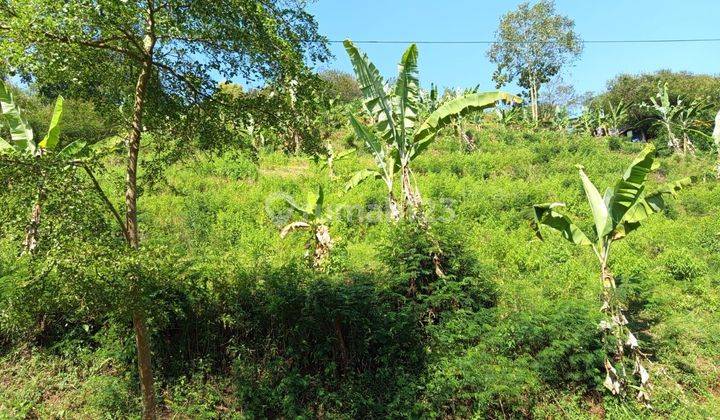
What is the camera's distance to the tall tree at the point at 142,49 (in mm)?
3586

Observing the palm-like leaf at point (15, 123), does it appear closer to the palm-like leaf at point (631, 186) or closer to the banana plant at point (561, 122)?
the palm-like leaf at point (631, 186)

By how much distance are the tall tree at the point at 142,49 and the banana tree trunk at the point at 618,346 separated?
473cm

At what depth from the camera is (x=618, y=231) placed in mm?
6613

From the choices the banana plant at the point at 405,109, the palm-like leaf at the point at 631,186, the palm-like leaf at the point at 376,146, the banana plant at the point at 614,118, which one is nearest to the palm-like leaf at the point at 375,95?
the banana plant at the point at 405,109

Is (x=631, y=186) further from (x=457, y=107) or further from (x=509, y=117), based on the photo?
(x=509, y=117)

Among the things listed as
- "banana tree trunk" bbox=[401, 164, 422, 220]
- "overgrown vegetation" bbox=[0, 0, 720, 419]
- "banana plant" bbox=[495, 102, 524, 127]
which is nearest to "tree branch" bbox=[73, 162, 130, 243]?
"overgrown vegetation" bbox=[0, 0, 720, 419]

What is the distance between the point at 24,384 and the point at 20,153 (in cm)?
399

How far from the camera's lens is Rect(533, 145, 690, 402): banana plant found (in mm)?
6051

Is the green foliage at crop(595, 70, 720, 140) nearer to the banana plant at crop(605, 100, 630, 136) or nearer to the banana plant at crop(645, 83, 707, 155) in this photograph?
the banana plant at crop(605, 100, 630, 136)

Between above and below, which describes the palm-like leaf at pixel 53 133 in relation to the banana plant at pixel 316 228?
above

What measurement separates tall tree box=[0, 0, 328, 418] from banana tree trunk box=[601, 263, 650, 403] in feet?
15.5

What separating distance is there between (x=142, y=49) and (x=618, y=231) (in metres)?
6.23

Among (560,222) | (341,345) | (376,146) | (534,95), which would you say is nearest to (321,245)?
(376,146)

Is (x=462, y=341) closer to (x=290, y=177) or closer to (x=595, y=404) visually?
(x=595, y=404)
